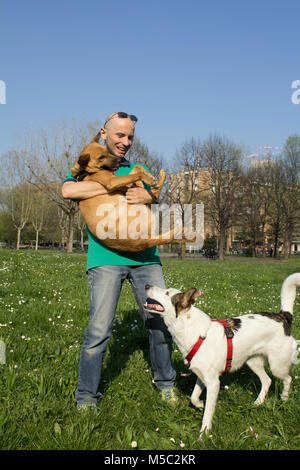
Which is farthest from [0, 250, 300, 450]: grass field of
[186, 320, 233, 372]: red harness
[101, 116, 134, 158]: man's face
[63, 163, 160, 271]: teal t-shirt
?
[101, 116, 134, 158]: man's face

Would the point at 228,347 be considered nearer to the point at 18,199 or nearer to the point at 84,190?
the point at 84,190

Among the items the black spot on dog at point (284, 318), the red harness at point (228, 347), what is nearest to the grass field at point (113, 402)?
the red harness at point (228, 347)

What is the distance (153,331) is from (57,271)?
317 inches

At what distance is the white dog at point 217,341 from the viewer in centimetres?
331

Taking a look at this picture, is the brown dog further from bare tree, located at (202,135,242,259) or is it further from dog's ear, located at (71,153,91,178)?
bare tree, located at (202,135,242,259)

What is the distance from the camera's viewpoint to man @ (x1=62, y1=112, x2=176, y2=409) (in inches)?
132

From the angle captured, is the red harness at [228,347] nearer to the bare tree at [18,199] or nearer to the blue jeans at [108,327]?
the blue jeans at [108,327]

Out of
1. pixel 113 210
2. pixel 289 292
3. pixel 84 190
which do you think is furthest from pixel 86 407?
pixel 289 292

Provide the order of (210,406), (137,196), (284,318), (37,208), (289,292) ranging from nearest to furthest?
(210,406) → (137,196) → (284,318) → (289,292) → (37,208)

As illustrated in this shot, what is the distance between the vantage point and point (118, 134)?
3.52m

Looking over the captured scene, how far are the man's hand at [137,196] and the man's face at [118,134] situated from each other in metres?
0.43

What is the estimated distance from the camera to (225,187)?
43.2 m

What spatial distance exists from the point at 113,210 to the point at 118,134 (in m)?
0.81

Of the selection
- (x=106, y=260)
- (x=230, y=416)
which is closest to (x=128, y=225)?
(x=106, y=260)
